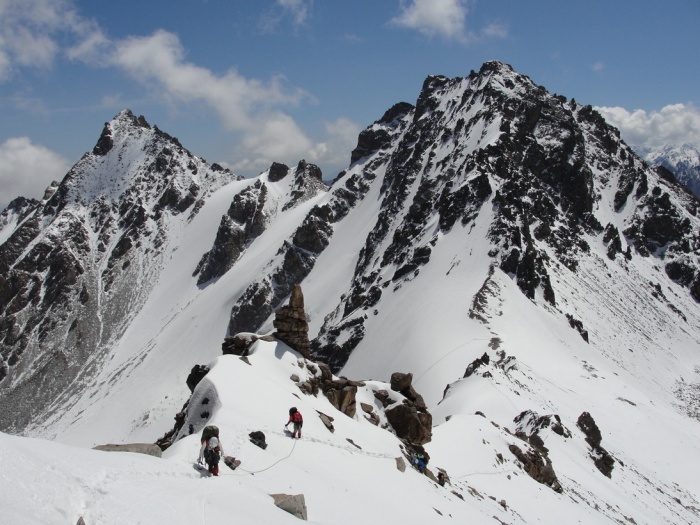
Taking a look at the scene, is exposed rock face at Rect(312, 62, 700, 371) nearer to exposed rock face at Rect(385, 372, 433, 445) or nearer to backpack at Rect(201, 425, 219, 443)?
exposed rock face at Rect(385, 372, 433, 445)

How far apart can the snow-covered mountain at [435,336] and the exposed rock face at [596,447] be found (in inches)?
12.4

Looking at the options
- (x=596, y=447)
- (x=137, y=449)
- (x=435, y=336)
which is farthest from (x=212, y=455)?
(x=435, y=336)

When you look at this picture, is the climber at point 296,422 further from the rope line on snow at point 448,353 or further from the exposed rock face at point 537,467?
the rope line on snow at point 448,353

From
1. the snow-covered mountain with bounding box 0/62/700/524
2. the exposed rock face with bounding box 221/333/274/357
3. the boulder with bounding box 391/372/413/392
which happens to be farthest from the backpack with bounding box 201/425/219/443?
the boulder with bounding box 391/372/413/392

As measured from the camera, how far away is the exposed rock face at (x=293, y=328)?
1359 inches

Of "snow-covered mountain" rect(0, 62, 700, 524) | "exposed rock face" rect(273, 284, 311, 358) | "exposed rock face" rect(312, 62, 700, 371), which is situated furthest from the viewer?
"exposed rock face" rect(312, 62, 700, 371)

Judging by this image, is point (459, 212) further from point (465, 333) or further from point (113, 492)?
point (113, 492)

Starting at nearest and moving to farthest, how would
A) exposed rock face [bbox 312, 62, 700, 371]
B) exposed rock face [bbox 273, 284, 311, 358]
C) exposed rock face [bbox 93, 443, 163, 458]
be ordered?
1. exposed rock face [bbox 93, 443, 163, 458]
2. exposed rock face [bbox 273, 284, 311, 358]
3. exposed rock face [bbox 312, 62, 700, 371]

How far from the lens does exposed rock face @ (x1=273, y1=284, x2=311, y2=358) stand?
113 feet

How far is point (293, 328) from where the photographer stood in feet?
113

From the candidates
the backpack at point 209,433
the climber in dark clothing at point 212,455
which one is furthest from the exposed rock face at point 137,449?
the climber in dark clothing at point 212,455

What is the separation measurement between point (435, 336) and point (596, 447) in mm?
28180

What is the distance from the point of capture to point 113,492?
1180 centimetres

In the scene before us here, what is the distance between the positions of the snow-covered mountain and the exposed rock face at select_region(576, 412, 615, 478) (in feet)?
1.03
